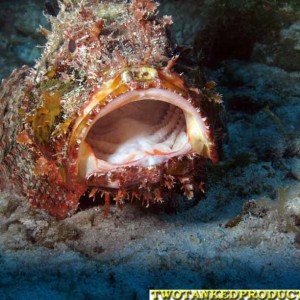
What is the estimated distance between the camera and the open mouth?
2.72 metres

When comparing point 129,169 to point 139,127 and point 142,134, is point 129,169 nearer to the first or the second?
point 142,134

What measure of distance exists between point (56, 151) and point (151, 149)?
0.75 metres

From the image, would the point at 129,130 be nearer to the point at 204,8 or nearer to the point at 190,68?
the point at 190,68

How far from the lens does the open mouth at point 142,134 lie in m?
2.72

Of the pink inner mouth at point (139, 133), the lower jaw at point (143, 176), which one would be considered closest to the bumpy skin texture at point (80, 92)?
the lower jaw at point (143, 176)

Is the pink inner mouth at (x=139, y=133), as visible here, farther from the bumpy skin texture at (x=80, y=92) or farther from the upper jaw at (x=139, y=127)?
the bumpy skin texture at (x=80, y=92)

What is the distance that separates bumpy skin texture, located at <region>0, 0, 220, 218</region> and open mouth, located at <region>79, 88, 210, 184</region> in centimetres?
6

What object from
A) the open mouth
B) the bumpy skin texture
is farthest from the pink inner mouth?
the bumpy skin texture

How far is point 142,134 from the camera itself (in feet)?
11.1

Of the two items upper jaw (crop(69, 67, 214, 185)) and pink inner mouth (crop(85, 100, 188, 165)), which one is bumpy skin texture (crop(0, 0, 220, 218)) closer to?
upper jaw (crop(69, 67, 214, 185))

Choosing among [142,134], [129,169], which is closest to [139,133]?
[142,134]

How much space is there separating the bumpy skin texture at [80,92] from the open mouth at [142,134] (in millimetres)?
61

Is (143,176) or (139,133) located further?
(139,133)

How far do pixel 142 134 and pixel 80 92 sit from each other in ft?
2.42
